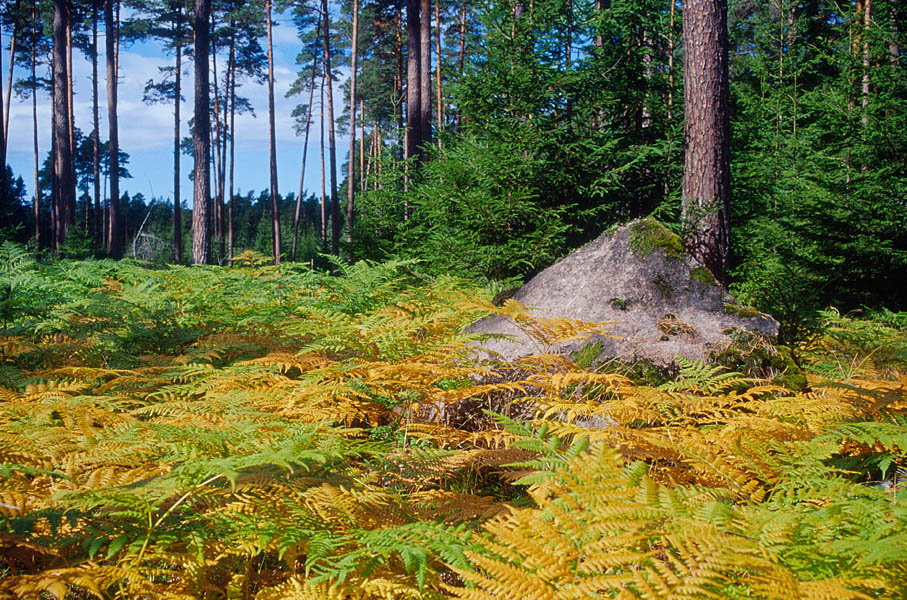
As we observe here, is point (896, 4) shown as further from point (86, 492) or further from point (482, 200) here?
point (86, 492)

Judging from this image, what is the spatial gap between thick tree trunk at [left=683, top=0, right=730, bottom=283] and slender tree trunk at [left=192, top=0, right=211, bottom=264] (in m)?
9.98

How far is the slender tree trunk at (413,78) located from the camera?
1442 centimetres

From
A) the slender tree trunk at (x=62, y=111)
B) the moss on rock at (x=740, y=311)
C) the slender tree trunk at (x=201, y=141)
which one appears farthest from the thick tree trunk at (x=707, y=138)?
the slender tree trunk at (x=62, y=111)

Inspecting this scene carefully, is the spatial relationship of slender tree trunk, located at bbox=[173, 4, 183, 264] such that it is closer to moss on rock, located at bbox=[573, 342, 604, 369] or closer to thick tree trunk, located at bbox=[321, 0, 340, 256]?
thick tree trunk, located at bbox=[321, 0, 340, 256]

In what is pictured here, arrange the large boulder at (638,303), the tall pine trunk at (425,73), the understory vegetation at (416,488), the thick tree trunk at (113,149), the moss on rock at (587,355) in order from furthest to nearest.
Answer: the thick tree trunk at (113,149)
the tall pine trunk at (425,73)
the large boulder at (638,303)
the moss on rock at (587,355)
the understory vegetation at (416,488)

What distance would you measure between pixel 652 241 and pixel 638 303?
0.78 m

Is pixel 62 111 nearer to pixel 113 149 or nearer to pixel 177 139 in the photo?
pixel 113 149

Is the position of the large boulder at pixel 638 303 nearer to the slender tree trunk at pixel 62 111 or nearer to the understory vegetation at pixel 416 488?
the understory vegetation at pixel 416 488

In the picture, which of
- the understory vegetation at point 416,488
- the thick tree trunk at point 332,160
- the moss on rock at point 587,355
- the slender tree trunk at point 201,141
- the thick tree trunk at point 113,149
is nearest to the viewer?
the understory vegetation at point 416,488

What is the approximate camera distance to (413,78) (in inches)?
593

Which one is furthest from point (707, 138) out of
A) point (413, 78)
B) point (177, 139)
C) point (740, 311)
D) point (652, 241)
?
point (177, 139)

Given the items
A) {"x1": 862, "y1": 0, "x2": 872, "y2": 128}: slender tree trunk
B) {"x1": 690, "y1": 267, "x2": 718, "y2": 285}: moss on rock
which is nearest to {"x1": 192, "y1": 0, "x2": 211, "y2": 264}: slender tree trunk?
{"x1": 690, "y1": 267, "x2": 718, "y2": 285}: moss on rock

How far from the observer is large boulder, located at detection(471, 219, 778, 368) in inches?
156

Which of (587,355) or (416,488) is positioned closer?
(416,488)
